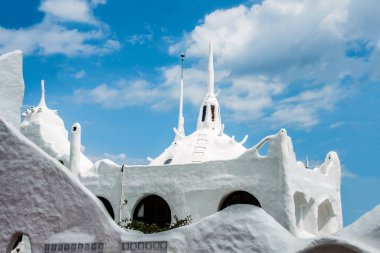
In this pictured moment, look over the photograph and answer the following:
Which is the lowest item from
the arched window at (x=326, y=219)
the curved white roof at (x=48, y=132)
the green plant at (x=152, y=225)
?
the green plant at (x=152, y=225)

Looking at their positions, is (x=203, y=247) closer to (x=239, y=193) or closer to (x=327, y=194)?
(x=239, y=193)

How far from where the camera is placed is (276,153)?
703 inches

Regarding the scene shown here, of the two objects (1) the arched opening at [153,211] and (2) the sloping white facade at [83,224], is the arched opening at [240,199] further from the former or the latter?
(2) the sloping white facade at [83,224]

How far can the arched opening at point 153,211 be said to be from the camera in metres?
20.4

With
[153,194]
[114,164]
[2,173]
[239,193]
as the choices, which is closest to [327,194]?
[239,193]

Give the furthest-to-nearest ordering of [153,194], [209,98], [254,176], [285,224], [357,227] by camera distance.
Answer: [209,98]
[153,194]
[254,176]
[285,224]
[357,227]

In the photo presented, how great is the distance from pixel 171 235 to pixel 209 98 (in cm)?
1932

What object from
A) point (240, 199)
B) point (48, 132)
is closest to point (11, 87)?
point (240, 199)

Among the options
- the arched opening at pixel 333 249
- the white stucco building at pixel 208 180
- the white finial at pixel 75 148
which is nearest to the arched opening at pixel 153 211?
the white stucco building at pixel 208 180

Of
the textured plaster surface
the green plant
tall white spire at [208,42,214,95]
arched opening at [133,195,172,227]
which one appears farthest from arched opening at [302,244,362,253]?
tall white spire at [208,42,214,95]

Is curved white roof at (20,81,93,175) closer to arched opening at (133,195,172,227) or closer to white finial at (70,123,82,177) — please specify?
white finial at (70,123,82,177)

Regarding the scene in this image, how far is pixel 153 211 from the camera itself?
20750mm

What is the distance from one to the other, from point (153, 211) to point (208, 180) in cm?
299

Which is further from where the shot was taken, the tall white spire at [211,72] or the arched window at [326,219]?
the tall white spire at [211,72]
